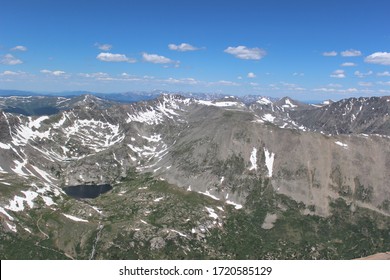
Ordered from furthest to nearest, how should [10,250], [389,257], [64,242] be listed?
[64,242] < [10,250] < [389,257]
